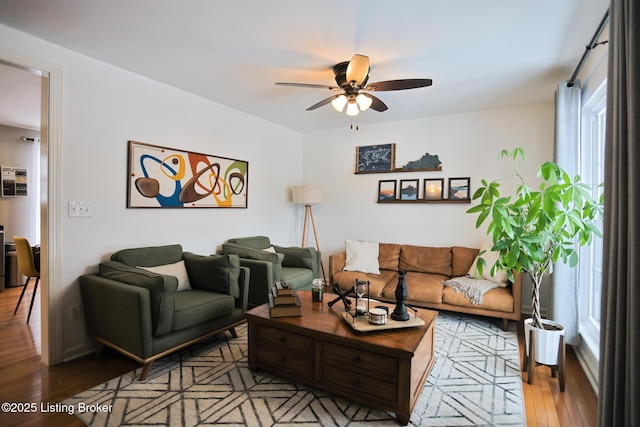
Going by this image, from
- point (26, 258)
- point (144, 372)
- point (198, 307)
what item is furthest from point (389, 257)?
point (26, 258)

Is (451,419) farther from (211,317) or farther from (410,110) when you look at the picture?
(410,110)

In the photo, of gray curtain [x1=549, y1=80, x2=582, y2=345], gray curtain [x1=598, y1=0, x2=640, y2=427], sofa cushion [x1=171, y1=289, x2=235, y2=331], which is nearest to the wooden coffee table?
sofa cushion [x1=171, y1=289, x2=235, y2=331]

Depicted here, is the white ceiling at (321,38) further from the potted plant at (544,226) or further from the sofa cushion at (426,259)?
the sofa cushion at (426,259)

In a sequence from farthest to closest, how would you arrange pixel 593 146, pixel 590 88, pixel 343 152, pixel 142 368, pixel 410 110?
pixel 343 152
pixel 410 110
pixel 593 146
pixel 590 88
pixel 142 368

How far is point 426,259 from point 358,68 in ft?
9.01

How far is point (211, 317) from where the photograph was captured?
9.09ft

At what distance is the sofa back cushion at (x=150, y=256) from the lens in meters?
2.88

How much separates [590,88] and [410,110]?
1860 mm

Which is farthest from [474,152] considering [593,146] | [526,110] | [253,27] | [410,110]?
[253,27]

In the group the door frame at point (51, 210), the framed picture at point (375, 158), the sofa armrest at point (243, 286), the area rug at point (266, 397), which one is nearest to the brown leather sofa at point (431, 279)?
the area rug at point (266, 397)

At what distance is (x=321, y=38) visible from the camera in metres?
2.38

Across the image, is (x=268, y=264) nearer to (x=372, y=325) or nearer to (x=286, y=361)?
(x=286, y=361)

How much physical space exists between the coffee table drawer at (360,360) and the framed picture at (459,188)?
2.97m

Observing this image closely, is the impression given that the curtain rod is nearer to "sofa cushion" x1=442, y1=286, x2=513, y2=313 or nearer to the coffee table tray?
"sofa cushion" x1=442, y1=286, x2=513, y2=313
